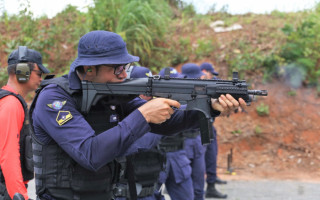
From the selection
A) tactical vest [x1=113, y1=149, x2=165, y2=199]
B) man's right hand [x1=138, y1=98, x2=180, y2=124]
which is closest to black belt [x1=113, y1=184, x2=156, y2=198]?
tactical vest [x1=113, y1=149, x2=165, y2=199]

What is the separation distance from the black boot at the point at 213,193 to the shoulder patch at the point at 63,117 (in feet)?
14.8

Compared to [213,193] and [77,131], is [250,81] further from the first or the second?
[77,131]

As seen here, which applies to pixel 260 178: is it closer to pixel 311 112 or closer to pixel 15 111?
pixel 311 112

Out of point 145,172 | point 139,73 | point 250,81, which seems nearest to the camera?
point 145,172

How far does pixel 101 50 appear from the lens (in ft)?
7.08

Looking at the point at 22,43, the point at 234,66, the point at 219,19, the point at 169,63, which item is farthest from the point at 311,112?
the point at 22,43

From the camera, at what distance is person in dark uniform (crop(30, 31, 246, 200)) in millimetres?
1997

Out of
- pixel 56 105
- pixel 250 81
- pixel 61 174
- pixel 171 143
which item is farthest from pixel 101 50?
pixel 250 81

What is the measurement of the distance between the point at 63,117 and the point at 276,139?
729 cm

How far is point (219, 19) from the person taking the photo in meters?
12.5

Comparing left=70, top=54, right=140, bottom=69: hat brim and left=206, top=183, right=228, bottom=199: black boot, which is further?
left=206, top=183, right=228, bottom=199: black boot

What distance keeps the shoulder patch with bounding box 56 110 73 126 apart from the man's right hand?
407 mm

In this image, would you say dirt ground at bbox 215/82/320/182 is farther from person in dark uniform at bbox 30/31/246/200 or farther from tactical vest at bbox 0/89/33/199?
person in dark uniform at bbox 30/31/246/200

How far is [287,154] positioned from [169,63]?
4130 millimetres
